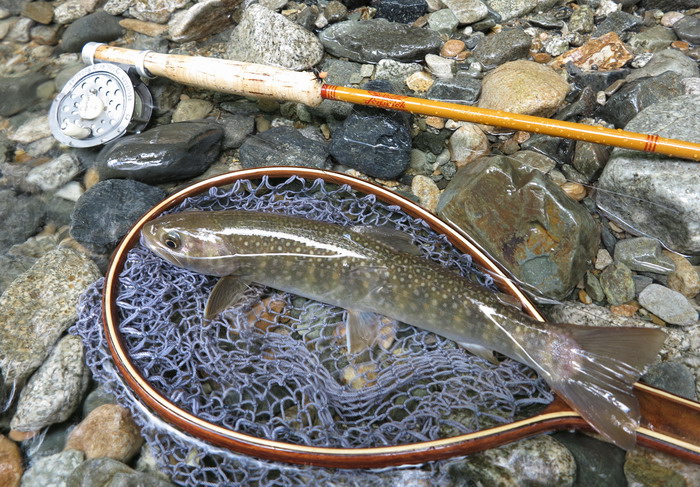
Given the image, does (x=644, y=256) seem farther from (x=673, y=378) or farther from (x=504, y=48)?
(x=504, y=48)

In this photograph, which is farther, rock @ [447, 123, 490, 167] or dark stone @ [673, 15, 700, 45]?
dark stone @ [673, 15, 700, 45]

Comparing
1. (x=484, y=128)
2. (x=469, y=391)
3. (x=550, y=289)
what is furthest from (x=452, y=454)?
(x=484, y=128)

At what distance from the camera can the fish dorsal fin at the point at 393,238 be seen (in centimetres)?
314

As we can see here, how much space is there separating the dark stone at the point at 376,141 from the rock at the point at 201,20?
236 cm

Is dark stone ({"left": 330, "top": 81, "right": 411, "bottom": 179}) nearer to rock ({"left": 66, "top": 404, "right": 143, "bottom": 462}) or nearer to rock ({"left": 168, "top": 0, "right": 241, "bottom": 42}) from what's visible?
rock ({"left": 168, "top": 0, "right": 241, "bottom": 42})

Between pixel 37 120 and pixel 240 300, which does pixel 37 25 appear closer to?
pixel 37 120

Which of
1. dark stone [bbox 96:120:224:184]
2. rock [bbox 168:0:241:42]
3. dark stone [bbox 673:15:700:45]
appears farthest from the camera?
rock [bbox 168:0:241:42]

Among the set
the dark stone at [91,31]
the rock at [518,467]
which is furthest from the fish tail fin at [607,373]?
the dark stone at [91,31]

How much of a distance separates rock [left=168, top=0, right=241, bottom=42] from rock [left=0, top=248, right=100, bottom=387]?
2.89m

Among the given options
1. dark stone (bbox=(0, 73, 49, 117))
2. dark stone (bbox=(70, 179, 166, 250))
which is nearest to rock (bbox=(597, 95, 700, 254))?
dark stone (bbox=(70, 179, 166, 250))

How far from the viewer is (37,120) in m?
4.93

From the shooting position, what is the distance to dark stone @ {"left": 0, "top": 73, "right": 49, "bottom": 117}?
5055 millimetres

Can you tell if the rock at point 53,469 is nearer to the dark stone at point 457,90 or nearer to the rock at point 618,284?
the rock at point 618,284

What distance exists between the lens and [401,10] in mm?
5332
